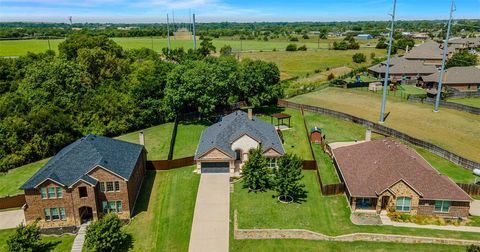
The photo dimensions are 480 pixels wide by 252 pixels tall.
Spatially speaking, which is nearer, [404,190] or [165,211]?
[404,190]

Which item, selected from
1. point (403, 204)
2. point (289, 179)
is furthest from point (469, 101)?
point (289, 179)

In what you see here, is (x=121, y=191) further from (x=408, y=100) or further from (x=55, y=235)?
(x=408, y=100)

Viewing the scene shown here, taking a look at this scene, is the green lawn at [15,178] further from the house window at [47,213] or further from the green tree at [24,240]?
the green tree at [24,240]

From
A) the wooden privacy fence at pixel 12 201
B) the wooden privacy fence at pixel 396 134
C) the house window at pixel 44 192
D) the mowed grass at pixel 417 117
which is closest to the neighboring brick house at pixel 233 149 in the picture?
the house window at pixel 44 192

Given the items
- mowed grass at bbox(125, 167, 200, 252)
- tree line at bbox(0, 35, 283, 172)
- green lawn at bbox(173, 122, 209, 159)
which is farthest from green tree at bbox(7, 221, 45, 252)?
tree line at bbox(0, 35, 283, 172)

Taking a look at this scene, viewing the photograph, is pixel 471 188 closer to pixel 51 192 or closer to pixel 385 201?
pixel 385 201

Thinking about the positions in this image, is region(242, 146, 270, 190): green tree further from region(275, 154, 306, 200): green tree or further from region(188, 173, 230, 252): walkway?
region(188, 173, 230, 252): walkway
